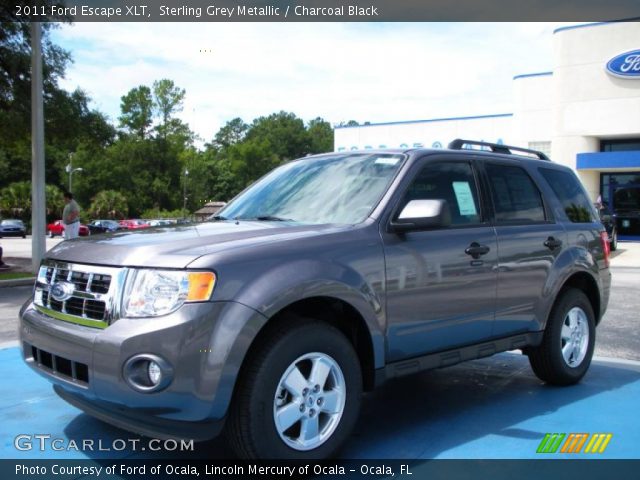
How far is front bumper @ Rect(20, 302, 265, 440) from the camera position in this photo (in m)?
2.96

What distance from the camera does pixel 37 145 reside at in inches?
574

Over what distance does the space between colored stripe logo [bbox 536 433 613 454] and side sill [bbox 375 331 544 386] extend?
0.68 meters

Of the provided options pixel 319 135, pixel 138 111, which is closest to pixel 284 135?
pixel 319 135

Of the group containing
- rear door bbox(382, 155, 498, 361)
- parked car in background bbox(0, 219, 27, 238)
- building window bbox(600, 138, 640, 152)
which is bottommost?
parked car in background bbox(0, 219, 27, 238)

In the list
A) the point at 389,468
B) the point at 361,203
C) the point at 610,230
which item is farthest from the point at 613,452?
the point at 610,230

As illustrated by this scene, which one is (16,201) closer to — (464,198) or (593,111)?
(593,111)

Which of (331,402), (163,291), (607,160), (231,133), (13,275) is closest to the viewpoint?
(163,291)

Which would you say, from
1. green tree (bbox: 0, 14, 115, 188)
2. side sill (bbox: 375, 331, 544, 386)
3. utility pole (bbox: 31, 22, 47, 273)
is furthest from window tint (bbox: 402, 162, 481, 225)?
green tree (bbox: 0, 14, 115, 188)

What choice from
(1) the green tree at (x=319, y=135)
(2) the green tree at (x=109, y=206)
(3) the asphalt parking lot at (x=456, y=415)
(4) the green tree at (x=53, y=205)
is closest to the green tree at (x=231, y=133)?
(1) the green tree at (x=319, y=135)

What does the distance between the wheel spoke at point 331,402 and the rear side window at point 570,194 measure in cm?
292

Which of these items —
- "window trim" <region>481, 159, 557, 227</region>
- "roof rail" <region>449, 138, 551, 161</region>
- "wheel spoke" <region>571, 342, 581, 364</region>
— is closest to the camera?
"window trim" <region>481, 159, 557, 227</region>

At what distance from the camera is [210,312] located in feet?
9.88

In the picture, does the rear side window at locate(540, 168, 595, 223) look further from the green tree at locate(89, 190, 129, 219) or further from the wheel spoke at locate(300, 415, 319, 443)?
the green tree at locate(89, 190, 129, 219)

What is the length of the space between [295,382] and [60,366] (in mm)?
1240
